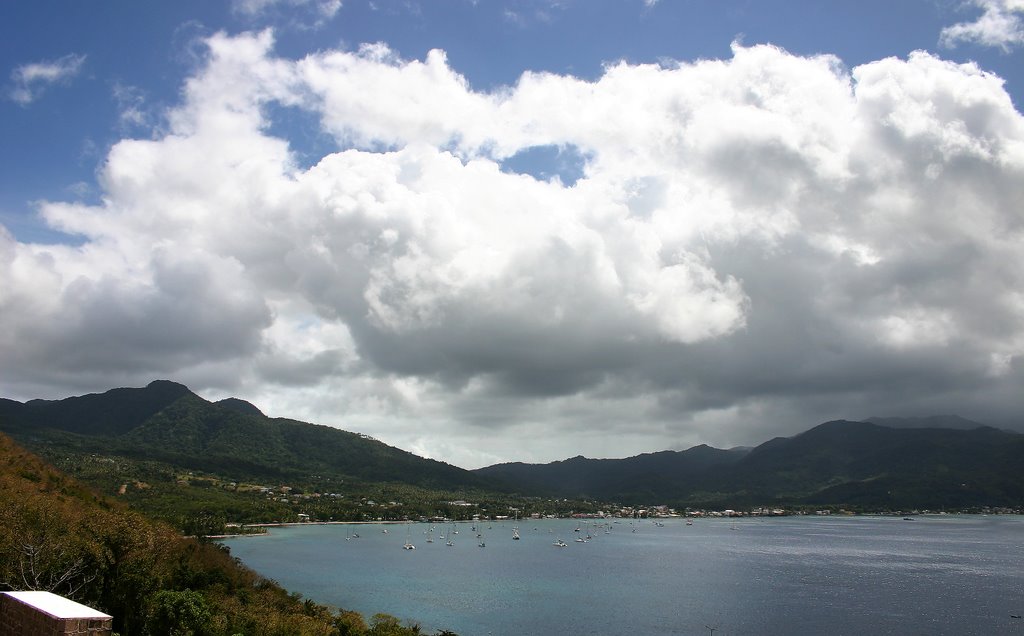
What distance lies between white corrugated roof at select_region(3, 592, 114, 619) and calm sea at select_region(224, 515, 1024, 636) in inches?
2322

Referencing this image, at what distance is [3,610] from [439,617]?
2666 inches

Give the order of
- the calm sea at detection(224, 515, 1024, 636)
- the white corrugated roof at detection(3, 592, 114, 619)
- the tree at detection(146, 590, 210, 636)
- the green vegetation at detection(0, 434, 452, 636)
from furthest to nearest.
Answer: the calm sea at detection(224, 515, 1024, 636)
the tree at detection(146, 590, 210, 636)
the green vegetation at detection(0, 434, 452, 636)
the white corrugated roof at detection(3, 592, 114, 619)

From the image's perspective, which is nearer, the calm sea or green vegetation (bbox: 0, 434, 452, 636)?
green vegetation (bbox: 0, 434, 452, 636)

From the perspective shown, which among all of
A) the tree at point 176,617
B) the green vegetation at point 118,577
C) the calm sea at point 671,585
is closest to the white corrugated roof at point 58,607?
the green vegetation at point 118,577

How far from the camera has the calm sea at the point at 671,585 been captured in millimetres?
79062

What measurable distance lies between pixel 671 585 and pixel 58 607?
102746mm

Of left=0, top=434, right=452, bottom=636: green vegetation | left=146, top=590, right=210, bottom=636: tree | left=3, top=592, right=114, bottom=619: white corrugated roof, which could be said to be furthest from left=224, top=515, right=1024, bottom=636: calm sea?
left=3, top=592, right=114, bottom=619: white corrugated roof

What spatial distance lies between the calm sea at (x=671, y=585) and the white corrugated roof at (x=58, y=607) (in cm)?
5897

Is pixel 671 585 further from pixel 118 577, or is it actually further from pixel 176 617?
pixel 118 577

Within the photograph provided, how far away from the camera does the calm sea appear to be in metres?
79.1

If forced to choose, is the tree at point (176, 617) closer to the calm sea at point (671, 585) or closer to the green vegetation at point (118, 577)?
the green vegetation at point (118, 577)

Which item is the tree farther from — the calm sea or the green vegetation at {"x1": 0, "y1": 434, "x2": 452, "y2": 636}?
the calm sea

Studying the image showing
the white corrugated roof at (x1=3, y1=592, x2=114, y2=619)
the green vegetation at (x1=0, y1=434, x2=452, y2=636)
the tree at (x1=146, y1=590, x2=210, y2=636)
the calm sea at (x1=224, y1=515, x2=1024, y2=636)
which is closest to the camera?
the white corrugated roof at (x1=3, y1=592, x2=114, y2=619)

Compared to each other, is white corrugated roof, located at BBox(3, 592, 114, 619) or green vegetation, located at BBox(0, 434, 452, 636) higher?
white corrugated roof, located at BBox(3, 592, 114, 619)
